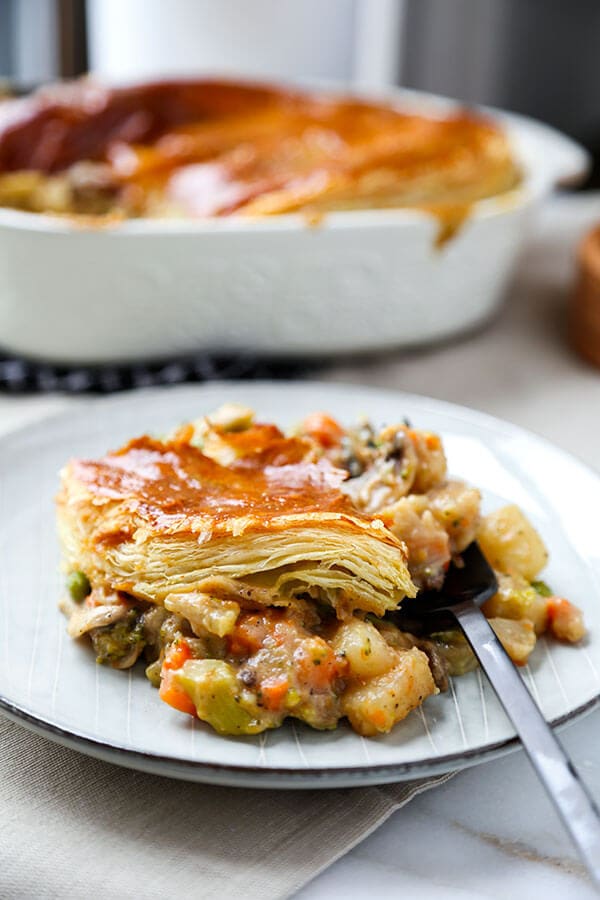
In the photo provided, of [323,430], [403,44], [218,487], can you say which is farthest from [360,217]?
[403,44]

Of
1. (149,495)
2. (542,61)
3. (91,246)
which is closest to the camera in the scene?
(149,495)

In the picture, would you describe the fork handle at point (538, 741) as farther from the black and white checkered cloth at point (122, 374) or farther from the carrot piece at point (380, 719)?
the black and white checkered cloth at point (122, 374)

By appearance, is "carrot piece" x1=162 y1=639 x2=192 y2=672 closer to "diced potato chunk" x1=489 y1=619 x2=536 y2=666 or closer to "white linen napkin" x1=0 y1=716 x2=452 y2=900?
"white linen napkin" x1=0 y1=716 x2=452 y2=900

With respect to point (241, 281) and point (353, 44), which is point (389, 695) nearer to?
point (241, 281)

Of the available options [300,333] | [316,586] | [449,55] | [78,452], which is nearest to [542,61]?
[449,55]

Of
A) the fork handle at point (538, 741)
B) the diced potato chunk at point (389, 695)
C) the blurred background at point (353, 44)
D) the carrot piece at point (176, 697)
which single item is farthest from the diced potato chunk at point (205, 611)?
the blurred background at point (353, 44)

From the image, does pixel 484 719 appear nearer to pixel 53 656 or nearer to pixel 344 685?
pixel 344 685
